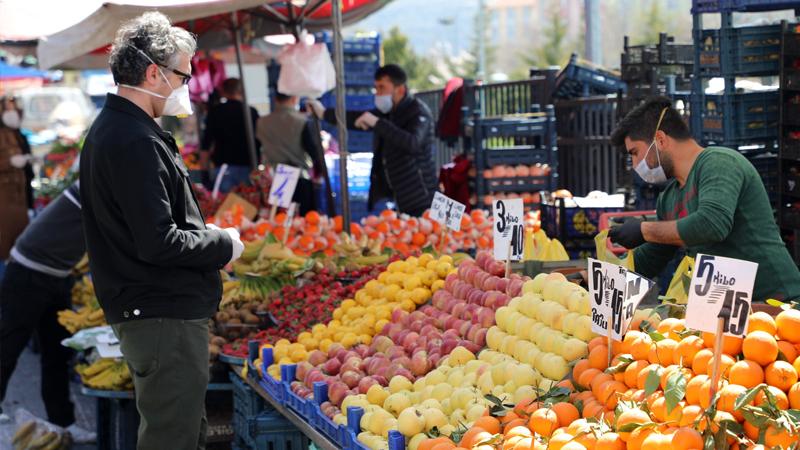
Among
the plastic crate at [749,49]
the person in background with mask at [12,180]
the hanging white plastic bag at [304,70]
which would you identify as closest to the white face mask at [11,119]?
the person in background with mask at [12,180]

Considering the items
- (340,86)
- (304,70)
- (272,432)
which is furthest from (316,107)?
(272,432)

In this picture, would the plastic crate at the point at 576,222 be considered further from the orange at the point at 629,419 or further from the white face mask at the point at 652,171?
the orange at the point at 629,419

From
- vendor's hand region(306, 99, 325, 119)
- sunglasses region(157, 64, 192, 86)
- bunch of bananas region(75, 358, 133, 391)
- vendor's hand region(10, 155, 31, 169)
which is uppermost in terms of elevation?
sunglasses region(157, 64, 192, 86)

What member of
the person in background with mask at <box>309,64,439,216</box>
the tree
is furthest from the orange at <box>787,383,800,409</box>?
the tree

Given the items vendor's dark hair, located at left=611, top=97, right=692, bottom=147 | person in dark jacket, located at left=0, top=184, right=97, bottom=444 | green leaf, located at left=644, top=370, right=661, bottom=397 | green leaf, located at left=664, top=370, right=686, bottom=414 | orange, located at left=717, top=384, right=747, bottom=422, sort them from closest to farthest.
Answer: orange, located at left=717, top=384, right=747, bottom=422 < green leaf, located at left=664, top=370, right=686, bottom=414 < green leaf, located at left=644, top=370, right=661, bottom=397 < vendor's dark hair, located at left=611, top=97, right=692, bottom=147 < person in dark jacket, located at left=0, top=184, right=97, bottom=444

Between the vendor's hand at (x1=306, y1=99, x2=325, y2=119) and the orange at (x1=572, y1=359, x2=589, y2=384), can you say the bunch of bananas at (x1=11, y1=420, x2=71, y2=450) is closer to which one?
the vendor's hand at (x1=306, y1=99, x2=325, y2=119)

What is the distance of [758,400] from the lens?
268cm

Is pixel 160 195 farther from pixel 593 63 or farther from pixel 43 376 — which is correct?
pixel 593 63

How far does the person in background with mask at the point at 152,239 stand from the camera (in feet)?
11.9

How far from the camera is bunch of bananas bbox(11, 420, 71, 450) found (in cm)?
639

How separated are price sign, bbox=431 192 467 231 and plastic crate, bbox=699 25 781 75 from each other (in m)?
1.85

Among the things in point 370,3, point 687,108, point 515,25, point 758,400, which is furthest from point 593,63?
point 515,25

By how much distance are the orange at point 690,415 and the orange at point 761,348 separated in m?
0.22

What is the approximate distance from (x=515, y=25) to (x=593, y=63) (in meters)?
104
